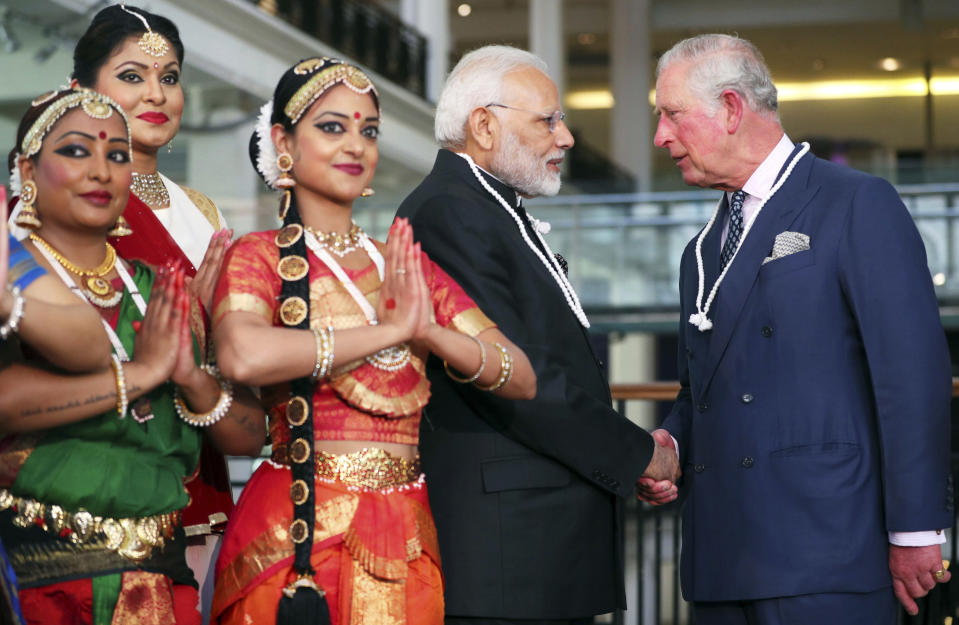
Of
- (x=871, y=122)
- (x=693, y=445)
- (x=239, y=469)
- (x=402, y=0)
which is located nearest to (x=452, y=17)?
(x=402, y=0)

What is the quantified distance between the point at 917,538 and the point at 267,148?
4.99ft

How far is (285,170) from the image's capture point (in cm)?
213

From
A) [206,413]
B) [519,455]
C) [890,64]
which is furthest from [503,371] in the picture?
[890,64]

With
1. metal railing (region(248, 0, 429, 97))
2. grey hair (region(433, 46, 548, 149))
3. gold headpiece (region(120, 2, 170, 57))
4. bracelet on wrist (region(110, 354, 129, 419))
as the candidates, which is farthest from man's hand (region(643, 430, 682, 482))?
metal railing (region(248, 0, 429, 97))

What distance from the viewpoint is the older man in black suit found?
2.46 metres

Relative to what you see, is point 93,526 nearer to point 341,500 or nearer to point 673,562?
point 341,500

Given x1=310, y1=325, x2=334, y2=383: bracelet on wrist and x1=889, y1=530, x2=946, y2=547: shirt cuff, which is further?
x1=889, y1=530, x2=946, y2=547: shirt cuff

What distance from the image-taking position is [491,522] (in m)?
2.46

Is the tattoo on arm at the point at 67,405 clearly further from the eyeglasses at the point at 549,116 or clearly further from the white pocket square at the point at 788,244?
the white pocket square at the point at 788,244

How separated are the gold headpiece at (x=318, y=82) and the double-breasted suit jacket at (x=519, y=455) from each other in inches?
19.5

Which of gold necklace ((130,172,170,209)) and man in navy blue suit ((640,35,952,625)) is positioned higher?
gold necklace ((130,172,170,209))

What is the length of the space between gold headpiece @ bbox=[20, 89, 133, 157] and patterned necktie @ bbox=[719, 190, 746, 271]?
1.48 meters

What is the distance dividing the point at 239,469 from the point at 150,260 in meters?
4.63

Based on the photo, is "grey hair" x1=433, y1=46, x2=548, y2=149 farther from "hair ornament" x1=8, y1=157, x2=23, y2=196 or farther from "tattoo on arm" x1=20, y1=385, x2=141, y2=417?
"tattoo on arm" x1=20, y1=385, x2=141, y2=417
